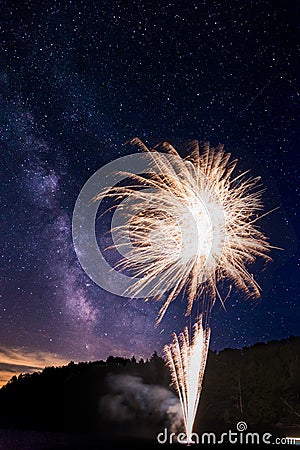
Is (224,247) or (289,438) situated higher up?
(224,247)

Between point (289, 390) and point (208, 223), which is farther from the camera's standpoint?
point (289, 390)

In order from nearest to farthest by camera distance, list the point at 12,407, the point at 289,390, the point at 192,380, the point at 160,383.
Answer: the point at 192,380 < the point at 289,390 < the point at 160,383 < the point at 12,407

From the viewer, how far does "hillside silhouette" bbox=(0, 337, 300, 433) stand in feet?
186

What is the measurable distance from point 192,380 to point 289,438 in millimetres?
20226

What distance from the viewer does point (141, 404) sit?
7644cm

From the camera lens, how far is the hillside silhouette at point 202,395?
56688 millimetres

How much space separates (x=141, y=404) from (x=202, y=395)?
44.5 feet

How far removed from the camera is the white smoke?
221 ft

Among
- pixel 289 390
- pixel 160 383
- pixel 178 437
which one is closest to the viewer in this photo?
pixel 289 390

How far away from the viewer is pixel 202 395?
2645 inches

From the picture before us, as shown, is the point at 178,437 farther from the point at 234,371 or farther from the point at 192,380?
the point at 192,380

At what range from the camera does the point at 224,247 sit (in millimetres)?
22031

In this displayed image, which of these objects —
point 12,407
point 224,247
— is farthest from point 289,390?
point 12,407

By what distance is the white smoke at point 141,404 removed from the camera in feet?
221
